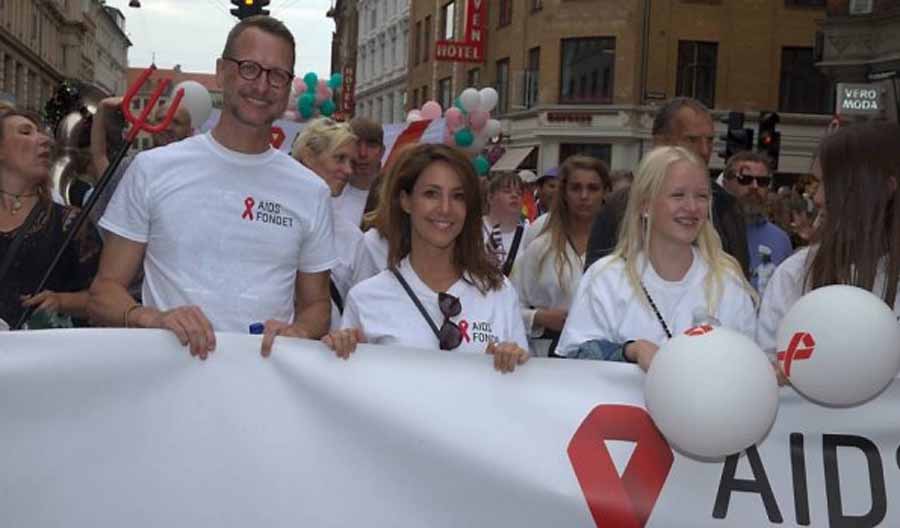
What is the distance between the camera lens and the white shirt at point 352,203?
544cm

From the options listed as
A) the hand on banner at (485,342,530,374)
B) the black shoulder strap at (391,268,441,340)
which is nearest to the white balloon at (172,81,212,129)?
the black shoulder strap at (391,268,441,340)

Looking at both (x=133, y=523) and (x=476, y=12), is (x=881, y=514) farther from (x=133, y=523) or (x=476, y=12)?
(x=476, y=12)

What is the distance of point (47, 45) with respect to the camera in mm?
71500

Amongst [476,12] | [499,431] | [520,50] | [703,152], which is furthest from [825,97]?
[499,431]

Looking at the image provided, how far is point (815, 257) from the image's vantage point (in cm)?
319

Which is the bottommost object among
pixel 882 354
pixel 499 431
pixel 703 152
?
pixel 499 431

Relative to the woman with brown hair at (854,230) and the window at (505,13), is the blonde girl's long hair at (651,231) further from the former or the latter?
the window at (505,13)

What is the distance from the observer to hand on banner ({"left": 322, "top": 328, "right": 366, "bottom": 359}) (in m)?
3.01

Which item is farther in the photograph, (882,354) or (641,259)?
(641,259)

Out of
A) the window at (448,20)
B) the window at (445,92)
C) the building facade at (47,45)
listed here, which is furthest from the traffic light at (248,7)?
the building facade at (47,45)

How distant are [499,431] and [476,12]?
1307 inches

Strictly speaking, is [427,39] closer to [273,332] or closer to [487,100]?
[487,100]

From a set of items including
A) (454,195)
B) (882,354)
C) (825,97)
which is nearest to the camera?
(882,354)

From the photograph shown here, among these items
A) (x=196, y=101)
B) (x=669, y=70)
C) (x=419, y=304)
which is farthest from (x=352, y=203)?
(x=669, y=70)
